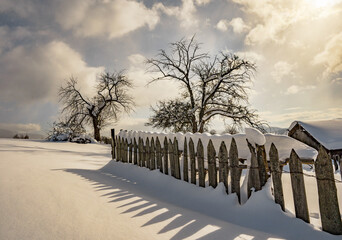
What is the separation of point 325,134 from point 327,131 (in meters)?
0.11

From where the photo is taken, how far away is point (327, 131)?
481 cm

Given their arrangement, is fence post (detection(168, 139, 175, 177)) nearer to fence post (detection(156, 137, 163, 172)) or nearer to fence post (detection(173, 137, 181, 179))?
fence post (detection(173, 137, 181, 179))

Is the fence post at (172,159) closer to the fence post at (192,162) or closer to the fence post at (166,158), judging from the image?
the fence post at (166,158)

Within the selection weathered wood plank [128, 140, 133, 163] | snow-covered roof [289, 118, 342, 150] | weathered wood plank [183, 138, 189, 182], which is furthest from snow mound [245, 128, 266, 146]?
weathered wood plank [128, 140, 133, 163]

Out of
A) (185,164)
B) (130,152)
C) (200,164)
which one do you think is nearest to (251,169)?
(200,164)

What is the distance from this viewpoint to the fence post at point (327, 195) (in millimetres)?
2721

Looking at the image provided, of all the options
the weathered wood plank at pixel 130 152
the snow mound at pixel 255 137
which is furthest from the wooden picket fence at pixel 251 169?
the weathered wood plank at pixel 130 152

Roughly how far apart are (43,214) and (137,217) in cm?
117

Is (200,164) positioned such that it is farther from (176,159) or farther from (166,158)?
(166,158)

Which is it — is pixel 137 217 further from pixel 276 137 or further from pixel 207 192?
pixel 276 137

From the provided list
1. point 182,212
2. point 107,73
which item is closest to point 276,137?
point 182,212

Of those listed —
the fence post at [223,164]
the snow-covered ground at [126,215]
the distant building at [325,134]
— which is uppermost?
the distant building at [325,134]

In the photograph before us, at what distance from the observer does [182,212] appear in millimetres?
3422

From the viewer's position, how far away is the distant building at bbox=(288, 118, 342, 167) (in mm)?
4621
